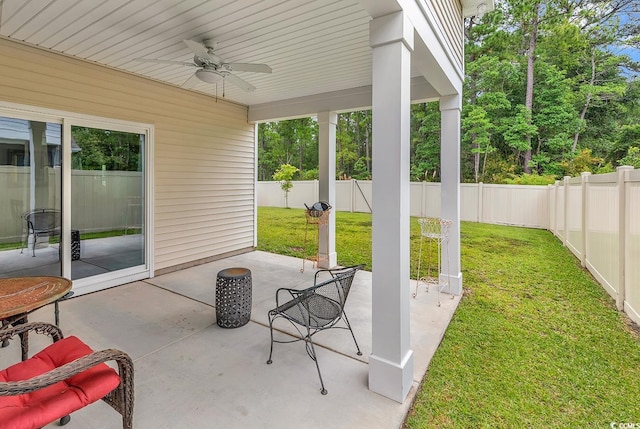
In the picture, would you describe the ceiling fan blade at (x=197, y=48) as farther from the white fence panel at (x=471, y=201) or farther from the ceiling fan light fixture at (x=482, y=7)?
the white fence panel at (x=471, y=201)

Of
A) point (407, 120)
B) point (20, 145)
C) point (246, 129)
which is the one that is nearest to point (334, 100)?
point (246, 129)

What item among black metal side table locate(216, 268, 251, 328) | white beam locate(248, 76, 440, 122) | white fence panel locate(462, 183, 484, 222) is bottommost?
black metal side table locate(216, 268, 251, 328)

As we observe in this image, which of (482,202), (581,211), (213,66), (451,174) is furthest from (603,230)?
(482,202)

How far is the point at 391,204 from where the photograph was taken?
2199 mm

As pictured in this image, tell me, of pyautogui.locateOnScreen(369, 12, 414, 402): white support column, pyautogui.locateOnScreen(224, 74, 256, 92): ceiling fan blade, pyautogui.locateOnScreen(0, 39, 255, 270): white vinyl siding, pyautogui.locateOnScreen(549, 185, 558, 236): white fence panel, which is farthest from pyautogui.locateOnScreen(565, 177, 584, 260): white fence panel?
pyautogui.locateOnScreen(0, 39, 255, 270): white vinyl siding

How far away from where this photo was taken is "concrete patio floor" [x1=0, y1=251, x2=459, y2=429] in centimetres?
204

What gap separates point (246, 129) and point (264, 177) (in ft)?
65.3

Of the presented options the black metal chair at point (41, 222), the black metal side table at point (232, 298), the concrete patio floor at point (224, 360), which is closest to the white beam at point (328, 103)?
the concrete patio floor at point (224, 360)

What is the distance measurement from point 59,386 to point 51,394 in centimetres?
6

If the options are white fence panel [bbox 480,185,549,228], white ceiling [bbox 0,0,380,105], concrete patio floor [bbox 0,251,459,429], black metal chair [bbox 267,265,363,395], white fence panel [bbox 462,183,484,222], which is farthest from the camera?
white fence panel [bbox 462,183,484,222]

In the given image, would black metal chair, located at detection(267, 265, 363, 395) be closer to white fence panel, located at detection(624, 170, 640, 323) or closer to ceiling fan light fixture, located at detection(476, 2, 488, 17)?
white fence panel, located at detection(624, 170, 640, 323)

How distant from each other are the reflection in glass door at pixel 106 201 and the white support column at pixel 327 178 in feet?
9.76

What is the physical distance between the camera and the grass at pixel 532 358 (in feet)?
7.00

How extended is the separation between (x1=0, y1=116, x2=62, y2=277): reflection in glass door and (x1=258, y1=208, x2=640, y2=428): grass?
474 cm
